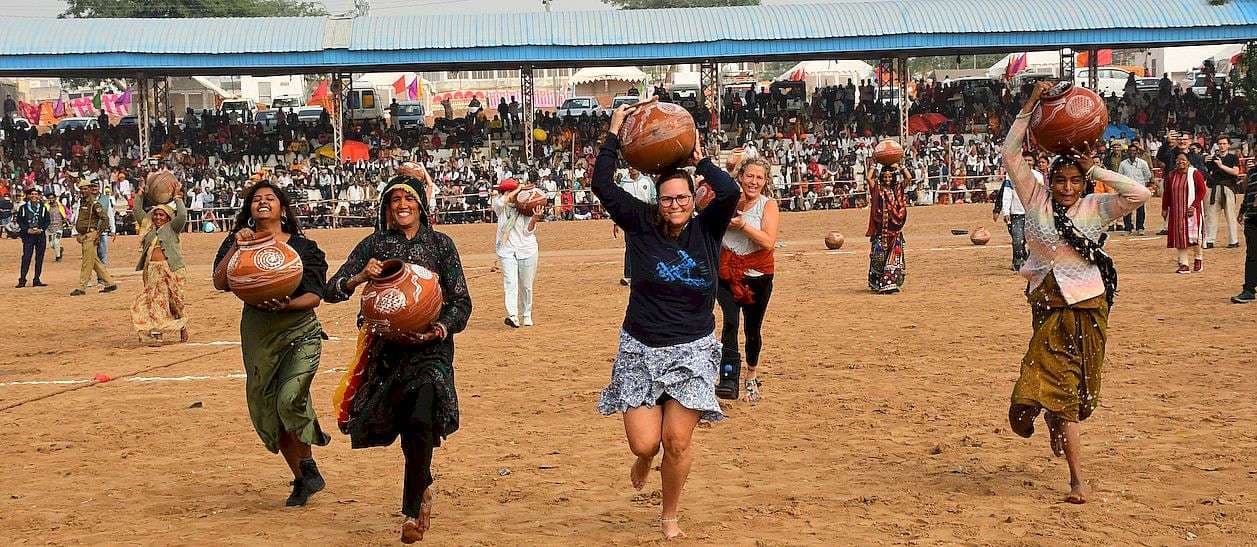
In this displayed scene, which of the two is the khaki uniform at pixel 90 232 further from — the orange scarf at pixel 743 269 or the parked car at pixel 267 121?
the parked car at pixel 267 121

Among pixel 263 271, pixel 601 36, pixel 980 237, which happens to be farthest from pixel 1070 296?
pixel 601 36

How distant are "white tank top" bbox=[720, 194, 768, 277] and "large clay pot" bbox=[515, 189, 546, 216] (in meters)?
4.51

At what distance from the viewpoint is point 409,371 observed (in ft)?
20.8

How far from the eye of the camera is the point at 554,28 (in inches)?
1516

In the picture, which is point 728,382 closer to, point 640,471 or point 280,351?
point 640,471

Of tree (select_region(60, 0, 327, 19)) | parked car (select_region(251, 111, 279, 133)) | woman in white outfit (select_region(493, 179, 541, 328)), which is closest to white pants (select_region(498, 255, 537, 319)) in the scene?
woman in white outfit (select_region(493, 179, 541, 328))

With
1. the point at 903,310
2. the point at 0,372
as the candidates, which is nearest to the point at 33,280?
the point at 0,372

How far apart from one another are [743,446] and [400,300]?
9.81 ft

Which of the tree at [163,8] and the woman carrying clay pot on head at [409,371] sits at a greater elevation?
the tree at [163,8]

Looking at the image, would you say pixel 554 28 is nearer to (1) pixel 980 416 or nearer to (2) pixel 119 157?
(2) pixel 119 157

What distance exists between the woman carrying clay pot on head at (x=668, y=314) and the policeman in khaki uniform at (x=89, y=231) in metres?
14.8

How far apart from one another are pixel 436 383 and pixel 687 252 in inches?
51.6

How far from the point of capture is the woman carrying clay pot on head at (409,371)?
632cm

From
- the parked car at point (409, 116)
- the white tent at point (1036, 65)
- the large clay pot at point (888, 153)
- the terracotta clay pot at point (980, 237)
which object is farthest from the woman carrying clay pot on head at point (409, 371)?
the white tent at point (1036, 65)
